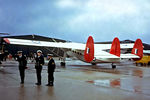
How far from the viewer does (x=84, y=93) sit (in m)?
7.25

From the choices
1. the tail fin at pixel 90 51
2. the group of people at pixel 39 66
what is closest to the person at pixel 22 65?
the group of people at pixel 39 66

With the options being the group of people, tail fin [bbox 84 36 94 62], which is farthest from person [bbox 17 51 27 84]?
tail fin [bbox 84 36 94 62]

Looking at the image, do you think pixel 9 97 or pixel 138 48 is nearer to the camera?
pixel 9 97

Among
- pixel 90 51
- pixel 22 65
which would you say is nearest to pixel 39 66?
pixel 22 65

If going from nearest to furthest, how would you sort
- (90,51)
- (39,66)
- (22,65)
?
(39,66)
(22,65)
(90,51)

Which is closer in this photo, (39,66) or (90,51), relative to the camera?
(39,66)

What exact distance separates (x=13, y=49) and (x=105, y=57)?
37861 millimetres

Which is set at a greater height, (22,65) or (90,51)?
(90,51)

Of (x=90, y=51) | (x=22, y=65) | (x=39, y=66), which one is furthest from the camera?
(x=90, y=51)

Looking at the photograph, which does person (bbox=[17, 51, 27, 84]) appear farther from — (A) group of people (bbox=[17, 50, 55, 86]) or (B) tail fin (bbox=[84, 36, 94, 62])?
(B) tail fin (bbox=[84, 36, 94, 62])

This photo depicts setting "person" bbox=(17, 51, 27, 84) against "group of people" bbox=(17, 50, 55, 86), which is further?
"person" bbox=(17, 51, 27, 84)

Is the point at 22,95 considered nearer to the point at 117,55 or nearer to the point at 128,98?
the point at 128,98

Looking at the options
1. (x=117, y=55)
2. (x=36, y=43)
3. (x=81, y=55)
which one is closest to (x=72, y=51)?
(x=81, y=55)

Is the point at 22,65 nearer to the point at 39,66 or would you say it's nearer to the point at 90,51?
the point at 39,66
